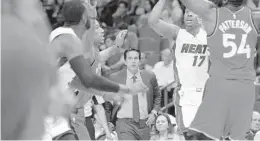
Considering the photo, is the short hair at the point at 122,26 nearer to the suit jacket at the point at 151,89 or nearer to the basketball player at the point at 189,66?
the suit jacket at the point at 151,89

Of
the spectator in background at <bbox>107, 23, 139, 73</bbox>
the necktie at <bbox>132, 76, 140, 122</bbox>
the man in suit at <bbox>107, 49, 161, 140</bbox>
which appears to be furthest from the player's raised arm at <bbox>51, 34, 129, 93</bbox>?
the spectator in background at <bbox>107, 23, 139, 73</bbox>

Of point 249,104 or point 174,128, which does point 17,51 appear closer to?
point 249,104

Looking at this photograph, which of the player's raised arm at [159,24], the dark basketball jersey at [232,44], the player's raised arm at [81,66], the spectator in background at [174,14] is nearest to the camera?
the player's raised arm at [81,66]

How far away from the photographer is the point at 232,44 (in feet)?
20.3

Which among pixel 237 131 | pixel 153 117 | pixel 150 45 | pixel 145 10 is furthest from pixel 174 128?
pixel 145 10

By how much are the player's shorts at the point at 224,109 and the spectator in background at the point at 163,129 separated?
9.55ft

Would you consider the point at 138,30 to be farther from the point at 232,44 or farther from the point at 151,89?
the point at 232,44

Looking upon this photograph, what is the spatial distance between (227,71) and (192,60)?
169cm

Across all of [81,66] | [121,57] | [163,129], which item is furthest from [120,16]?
[81,66]

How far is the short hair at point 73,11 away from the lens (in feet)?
18.2

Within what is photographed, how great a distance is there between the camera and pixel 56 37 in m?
5.11

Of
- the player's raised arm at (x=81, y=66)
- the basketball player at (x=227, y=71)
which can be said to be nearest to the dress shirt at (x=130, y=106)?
the basketball player at (x=227, y=71)

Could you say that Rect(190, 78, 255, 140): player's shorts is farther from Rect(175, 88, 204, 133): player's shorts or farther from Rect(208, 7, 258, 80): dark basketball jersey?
Rect(175, 88, 204, 133): player's shorts

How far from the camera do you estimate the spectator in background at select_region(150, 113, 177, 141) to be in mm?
9195
